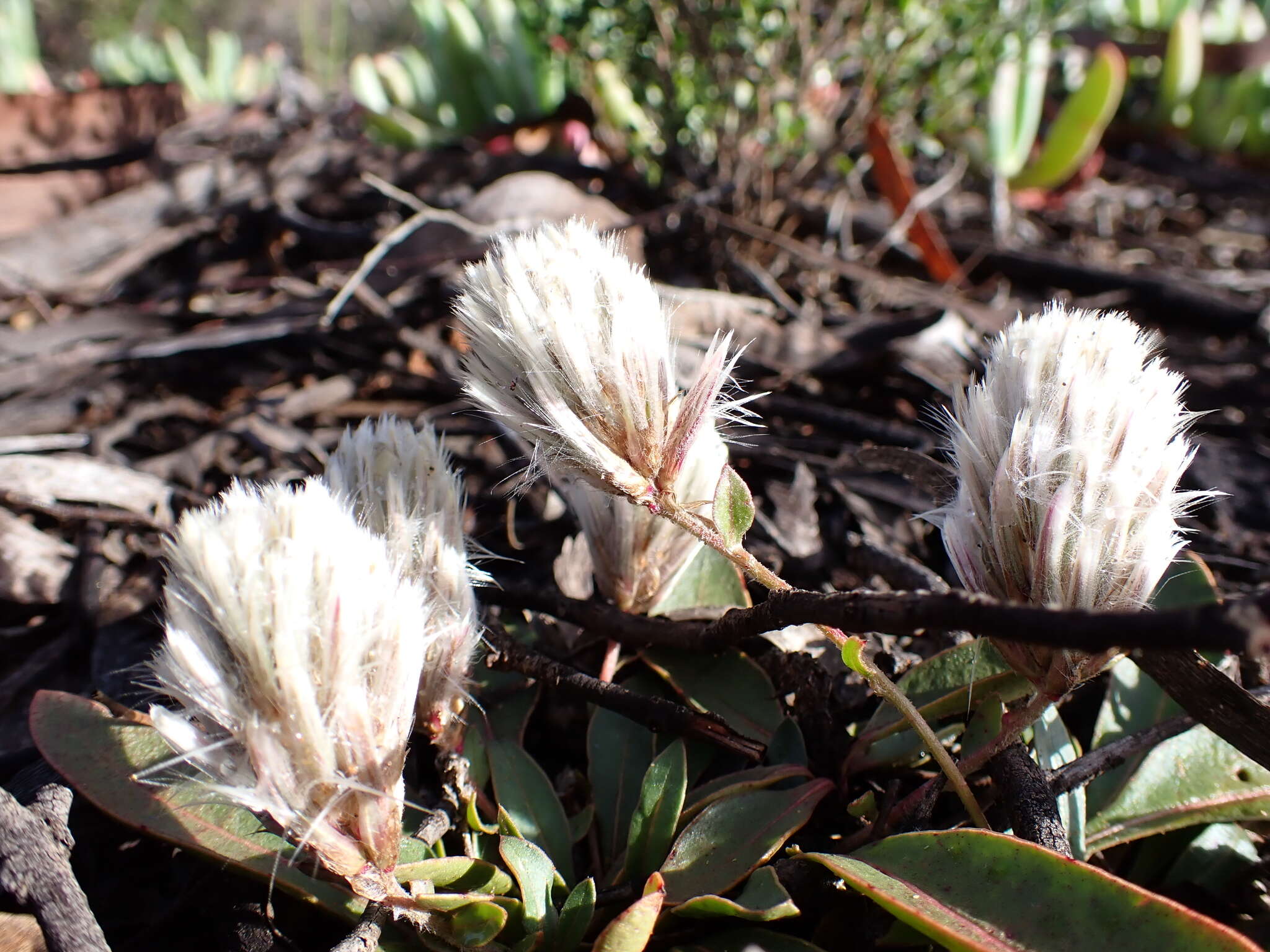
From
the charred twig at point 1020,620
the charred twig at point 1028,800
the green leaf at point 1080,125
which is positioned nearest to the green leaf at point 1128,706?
the charred twig at point 1028,800

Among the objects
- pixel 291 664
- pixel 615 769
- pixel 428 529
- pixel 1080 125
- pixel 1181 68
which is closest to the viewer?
pixel 291 664

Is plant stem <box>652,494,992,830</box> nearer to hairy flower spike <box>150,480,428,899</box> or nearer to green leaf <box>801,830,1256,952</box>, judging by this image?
green leaf <box>801,830,1256,952</box>

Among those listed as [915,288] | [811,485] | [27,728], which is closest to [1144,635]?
[811,485]

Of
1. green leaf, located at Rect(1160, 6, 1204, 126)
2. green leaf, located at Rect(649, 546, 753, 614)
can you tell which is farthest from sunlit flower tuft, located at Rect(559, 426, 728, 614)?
green leaf, located at Rect(1160, 6, 1204, 126)

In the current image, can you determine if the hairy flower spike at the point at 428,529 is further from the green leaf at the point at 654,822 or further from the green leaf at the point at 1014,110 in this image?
the green leaf at the point at 1014,110

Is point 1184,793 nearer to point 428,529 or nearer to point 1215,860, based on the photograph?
point 1215,860

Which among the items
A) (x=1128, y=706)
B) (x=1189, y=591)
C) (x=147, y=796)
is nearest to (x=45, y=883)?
(x=147, y=796)

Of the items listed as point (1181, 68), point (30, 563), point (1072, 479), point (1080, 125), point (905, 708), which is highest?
point (1181, 68)
